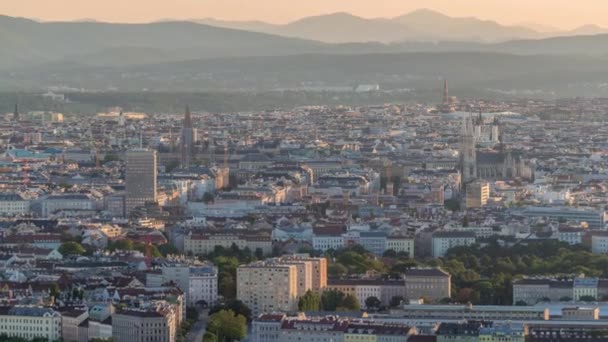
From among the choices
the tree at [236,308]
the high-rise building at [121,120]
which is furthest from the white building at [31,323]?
the high-rise building at [121,120]

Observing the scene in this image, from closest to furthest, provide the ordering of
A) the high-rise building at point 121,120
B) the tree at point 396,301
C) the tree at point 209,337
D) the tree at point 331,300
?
1. the tree at point 209,337
2. the tree at point 331,300
3. the tree at point 396,301
4. the high-rise building at point 121,120

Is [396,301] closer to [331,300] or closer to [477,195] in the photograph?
[331,300]

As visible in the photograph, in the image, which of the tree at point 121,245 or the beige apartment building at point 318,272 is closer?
the beige apartment building at point 318,272

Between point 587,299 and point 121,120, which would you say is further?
point 121,120

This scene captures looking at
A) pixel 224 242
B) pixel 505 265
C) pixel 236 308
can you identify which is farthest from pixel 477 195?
pixel 236 308

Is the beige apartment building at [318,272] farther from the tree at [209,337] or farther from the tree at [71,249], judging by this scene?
the tree at [71,249]

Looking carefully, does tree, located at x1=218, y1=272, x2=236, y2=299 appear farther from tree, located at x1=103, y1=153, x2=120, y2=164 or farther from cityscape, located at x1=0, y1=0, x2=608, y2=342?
tree, located at x1=103, y1=153, x2=120, y2=164

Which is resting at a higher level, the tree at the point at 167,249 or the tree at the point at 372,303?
the tree at the point at 372,303
